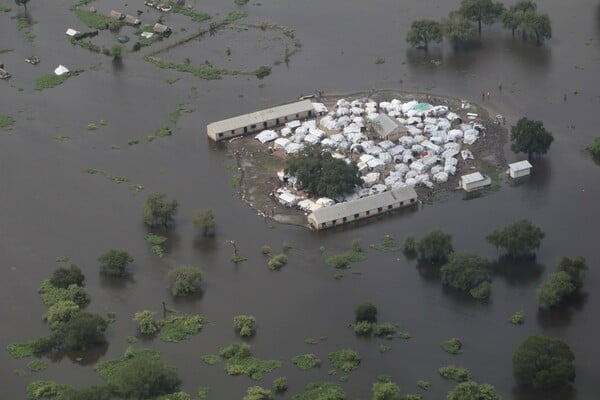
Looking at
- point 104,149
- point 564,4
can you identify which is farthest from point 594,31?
point 104,149

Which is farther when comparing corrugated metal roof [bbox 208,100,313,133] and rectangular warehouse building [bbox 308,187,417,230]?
corrugated metal roof [bbox 208,100,313,133]

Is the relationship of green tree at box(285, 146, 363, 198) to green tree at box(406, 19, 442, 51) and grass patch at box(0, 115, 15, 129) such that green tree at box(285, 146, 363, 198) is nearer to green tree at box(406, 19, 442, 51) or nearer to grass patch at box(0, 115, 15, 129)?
green tree at box(406, 19, 442, 51)

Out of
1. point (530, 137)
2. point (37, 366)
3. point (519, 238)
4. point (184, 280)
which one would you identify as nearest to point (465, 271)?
point (519, 238)

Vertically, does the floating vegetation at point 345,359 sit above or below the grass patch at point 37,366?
below

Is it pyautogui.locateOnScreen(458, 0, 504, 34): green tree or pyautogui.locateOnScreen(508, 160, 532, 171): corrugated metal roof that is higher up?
pyautogui.locateOnScreen(458, 0, 504, 34): green tree

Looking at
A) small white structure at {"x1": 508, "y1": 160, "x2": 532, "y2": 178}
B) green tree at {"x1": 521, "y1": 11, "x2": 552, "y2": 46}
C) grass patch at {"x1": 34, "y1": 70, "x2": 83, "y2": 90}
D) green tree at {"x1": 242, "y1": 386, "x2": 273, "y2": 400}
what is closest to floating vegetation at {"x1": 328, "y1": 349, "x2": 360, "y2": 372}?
green tree at {"x1": 242, "y1": 386, "x2": 273, "y2": 400}

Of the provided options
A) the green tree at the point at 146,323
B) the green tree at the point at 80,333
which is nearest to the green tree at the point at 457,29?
the green tree at the point at 146,323

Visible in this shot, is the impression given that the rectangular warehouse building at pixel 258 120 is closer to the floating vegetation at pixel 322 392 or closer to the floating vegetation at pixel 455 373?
the floating vegetation at pixel 322 392

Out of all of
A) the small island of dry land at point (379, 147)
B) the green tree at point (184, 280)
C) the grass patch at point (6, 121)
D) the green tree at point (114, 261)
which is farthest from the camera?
the grass patch at point (6, 121)
